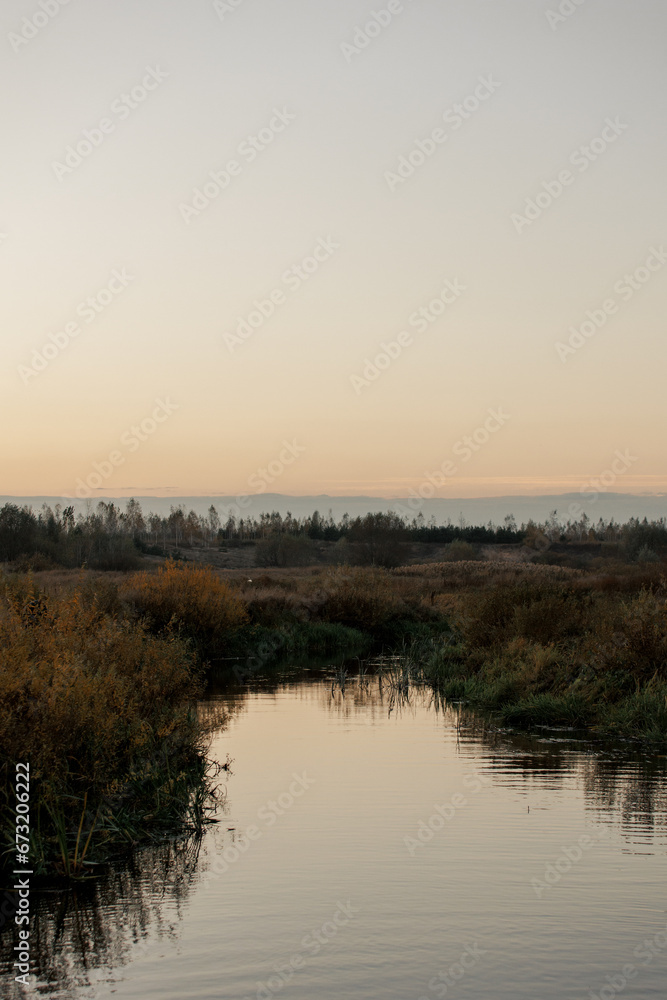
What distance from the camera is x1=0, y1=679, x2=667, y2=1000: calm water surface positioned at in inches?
267

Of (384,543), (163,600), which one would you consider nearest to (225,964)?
(163,600)

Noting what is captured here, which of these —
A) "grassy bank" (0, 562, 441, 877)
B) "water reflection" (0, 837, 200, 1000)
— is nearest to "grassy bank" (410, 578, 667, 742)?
"grassy bank" (0, 562, 441, 877)

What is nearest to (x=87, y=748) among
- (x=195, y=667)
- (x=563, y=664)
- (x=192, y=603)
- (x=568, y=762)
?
(x=568, y=762)

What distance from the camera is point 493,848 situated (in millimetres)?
9703

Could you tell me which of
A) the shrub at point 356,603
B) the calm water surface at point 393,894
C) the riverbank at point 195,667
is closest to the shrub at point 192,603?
the riverbank at point 195,667

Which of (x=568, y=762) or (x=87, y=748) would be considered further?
(x=568, y=762)

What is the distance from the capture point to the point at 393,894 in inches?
332

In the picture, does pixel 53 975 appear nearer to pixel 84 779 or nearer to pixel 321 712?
pixel 84 779

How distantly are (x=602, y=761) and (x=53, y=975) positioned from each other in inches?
354

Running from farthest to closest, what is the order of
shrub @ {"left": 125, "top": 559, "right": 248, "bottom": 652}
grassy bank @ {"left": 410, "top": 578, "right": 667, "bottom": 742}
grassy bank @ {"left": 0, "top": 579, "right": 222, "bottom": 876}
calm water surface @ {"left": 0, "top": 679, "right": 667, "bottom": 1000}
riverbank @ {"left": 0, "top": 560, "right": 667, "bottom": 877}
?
1. shrub @ {"left": 125, "top": 559, "right": 248, "bottom": 652}
2. grassy bank @ {"left": 410, "top": 578, "right": 667, "bottom": 742}
3. riverbank @ {"left": 0, "top": 560, "right": 667, "bottom": 877}
4. grassy bank @ {"left": 0, "top": 579, "right": 222, "bottom": 876}
5. calm water surface @ {"left": 0, "top": 679, "right": 667, "bottom": 1000}

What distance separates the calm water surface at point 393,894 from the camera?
6.79m

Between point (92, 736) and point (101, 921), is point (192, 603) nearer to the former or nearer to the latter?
point (92, 736)

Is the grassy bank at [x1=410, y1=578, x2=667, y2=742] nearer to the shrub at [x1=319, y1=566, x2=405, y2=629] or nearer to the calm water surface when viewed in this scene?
the calm water surface

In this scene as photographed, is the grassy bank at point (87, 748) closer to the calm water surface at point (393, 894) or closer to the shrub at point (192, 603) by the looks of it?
the calm water surface at point (393, 894)
